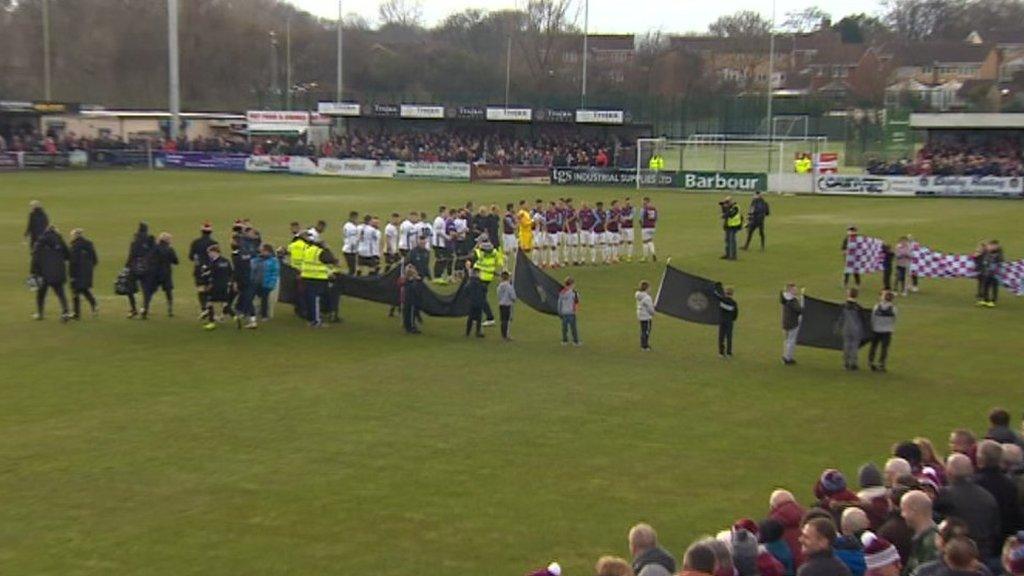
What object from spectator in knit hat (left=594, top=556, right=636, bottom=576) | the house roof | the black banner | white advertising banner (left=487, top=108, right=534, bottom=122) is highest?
the house roof

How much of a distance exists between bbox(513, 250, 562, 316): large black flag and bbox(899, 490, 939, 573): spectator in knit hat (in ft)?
48.8

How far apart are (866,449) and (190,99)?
98.8 metres

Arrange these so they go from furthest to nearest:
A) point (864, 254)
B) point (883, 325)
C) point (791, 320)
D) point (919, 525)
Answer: point (864, 254)
point (791, 320)
point (883, 325)
point (919, 525)

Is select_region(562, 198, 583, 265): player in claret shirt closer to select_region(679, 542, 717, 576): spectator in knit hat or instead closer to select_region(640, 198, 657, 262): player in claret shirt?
select_region(640, 198, 657, 262): player in claret shirt

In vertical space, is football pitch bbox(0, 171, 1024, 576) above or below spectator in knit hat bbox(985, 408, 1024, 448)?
below

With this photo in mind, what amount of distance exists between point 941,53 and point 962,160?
74780 mm

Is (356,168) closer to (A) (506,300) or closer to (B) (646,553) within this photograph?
(A) (506,300)

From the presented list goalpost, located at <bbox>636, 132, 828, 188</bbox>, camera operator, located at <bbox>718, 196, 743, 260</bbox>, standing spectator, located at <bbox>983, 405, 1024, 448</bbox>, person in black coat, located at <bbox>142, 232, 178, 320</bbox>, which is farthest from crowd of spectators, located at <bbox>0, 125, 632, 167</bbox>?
standing spectator, located at <bbox>983, 405, 1024, 448</bbox>

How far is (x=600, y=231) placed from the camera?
33.2 meters

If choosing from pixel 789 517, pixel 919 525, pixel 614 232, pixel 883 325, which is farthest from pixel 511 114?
pixel 919 525

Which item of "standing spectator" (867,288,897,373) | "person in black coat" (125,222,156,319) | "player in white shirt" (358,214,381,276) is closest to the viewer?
"standing spectator" (867,288,897,373)

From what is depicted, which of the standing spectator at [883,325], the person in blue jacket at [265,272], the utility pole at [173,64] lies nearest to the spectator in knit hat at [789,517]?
the standing spectator at [883,325]

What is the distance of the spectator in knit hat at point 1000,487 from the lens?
966 centimetres

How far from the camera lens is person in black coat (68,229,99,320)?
75.5 feet
